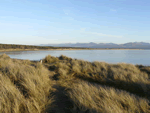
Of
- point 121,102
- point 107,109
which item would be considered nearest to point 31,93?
point 107,109

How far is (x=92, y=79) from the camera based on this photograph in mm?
5613

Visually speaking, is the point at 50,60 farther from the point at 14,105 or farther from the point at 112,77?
the point at 14,105

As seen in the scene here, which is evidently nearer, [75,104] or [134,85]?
[75,104]

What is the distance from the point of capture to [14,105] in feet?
7.82

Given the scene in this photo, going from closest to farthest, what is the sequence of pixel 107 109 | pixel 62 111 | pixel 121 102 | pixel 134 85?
pixel 107 109 → pixel 62 111 → pixel 121 102 → pixel 134 85

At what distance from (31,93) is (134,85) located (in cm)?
425

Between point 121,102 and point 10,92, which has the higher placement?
point 10,92

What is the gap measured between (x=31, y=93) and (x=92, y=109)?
5.59 ft

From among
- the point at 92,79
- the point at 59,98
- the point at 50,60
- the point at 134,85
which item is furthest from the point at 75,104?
the point at 50,60

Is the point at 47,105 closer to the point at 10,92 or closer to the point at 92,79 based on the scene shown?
the point at 10,92

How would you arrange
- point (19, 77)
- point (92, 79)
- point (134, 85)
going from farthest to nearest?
point (92, 79) → point (134, 85) → point (19, 77)

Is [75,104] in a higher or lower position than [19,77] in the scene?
lower

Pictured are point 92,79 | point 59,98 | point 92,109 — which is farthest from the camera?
point 92,79

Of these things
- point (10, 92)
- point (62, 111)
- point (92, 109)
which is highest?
point (10, 92)
